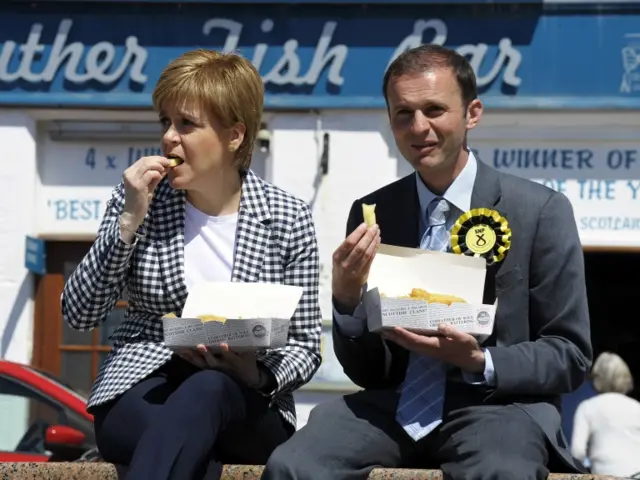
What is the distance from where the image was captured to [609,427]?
26.3 ft

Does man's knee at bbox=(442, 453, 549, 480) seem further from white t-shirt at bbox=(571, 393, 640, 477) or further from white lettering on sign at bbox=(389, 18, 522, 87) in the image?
white lettering on sign at bbox=(389, 18, 522, 87)

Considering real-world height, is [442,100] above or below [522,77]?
below

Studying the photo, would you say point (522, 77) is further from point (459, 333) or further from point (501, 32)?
point (459, 333)

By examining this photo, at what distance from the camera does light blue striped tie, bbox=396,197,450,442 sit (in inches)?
134

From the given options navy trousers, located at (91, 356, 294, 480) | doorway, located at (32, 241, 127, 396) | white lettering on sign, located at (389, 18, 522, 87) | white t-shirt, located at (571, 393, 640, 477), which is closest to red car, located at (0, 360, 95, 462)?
white t-shirt, located at (571, 393, 640, 477)

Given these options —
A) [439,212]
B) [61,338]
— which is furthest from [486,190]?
[61,338]

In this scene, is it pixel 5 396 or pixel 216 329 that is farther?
pixel 5 396

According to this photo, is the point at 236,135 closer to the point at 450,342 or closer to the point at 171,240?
the point at 171,240

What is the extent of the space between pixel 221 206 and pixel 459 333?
95 centimetres

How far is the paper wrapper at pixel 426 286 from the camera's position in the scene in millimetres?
3256

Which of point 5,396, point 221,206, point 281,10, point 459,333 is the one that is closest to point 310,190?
point 281,10

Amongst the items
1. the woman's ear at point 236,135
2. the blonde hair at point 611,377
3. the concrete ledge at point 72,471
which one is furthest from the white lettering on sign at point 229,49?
the concrete ledge at point 72,471

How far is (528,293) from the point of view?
3.51m

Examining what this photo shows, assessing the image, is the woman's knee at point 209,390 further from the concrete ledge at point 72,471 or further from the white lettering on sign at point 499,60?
the white lettering on sign at point 499,60
